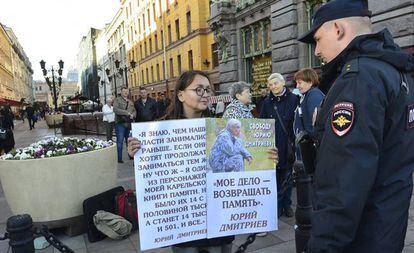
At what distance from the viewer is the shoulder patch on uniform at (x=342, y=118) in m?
1.53

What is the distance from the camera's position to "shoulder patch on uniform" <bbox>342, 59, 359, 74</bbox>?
1.59 meters

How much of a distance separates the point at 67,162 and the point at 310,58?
13.5m

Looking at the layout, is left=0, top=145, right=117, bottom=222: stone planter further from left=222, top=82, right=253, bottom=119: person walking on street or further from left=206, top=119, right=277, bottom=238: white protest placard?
left=206, top=119, right=277, bottom=238: white protest placard

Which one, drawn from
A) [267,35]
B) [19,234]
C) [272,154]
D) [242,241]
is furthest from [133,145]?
[267,35]

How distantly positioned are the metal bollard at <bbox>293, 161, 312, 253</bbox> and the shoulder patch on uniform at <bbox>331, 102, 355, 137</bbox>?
1.90 m

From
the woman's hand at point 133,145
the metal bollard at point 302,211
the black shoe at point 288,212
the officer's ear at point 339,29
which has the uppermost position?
the officer's ear at point 339,29

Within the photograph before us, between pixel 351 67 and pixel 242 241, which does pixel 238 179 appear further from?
pixel 242 241

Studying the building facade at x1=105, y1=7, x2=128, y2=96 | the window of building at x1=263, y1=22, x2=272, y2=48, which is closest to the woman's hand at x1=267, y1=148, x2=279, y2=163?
the window of building at x1=263, y1=22, x2=272, y2=48

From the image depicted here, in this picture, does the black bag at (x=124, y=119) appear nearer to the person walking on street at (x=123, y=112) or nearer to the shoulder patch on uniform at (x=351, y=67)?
the person walking on street at (x=123, y=112)

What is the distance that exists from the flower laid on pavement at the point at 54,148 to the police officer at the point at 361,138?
403 cm

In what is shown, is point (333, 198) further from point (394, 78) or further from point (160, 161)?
Result: point (160, 161)

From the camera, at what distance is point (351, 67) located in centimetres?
161

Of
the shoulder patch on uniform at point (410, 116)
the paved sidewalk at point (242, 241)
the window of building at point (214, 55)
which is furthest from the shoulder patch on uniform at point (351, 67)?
the window of building at point (214, 55)

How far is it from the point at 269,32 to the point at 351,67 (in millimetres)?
18792
